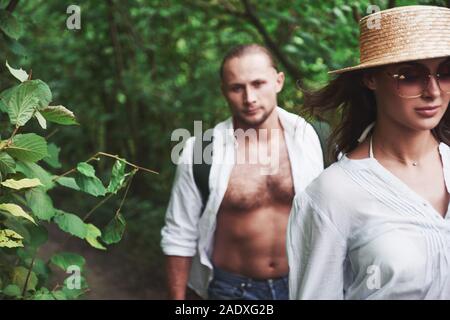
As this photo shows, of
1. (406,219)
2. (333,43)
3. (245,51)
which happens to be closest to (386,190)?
(406,219)

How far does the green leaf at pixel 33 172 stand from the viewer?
7.90 ft

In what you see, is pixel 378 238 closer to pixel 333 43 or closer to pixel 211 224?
pixel 211 224

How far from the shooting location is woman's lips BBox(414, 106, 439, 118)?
2205 millimetres

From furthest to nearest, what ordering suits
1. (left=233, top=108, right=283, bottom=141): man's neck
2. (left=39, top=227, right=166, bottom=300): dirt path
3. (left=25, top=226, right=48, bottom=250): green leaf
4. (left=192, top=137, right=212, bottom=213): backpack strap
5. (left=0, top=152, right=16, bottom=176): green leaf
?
(left=39, top=227, right=166, bottom=300): dirt path → (left=233, top=108, right=283, bottom=141): man's neck → (left=192, top=137, right=212, bottom=213): backpack strap → (left=25, top=226, right=48, bottom=250): green leaf → (left=0, top=152, right=16, bottom=176): green leaf

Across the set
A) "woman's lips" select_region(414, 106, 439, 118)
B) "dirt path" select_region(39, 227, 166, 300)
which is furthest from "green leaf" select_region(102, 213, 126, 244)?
"dirt path" select_region(39, 227, 166, 300)

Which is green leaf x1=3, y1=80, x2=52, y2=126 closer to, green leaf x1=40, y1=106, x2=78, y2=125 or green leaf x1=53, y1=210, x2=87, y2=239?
green leaf x1=40, y1=106, x2=78, y2=125

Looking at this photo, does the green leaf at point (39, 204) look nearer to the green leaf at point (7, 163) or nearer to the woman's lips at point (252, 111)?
the green leaf at point (7, 163)

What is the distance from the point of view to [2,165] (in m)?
2.23

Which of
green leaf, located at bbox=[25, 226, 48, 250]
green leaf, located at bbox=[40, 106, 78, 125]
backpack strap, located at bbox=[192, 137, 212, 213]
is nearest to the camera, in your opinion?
green leaf, located at bbox=[40, 106, 78, 125]

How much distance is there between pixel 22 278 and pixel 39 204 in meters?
0.35

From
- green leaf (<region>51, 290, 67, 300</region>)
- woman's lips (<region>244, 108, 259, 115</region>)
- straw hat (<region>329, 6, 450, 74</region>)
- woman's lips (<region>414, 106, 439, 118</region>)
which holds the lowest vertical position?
green leaf (<region>51, 290, 67, 300</region>)

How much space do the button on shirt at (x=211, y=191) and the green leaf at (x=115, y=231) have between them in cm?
128

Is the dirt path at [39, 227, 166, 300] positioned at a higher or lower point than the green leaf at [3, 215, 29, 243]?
lower

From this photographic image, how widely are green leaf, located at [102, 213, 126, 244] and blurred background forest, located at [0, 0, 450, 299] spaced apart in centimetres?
363
